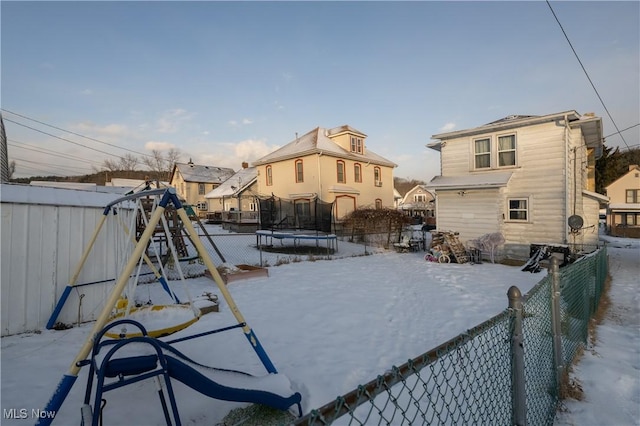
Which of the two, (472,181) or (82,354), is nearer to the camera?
(82,354)

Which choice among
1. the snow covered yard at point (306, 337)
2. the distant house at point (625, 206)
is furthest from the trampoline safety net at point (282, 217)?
the distant house at point (625, 206)

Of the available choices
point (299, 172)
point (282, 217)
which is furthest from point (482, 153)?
point (299, 172)

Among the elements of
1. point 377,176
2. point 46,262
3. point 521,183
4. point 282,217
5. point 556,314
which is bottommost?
point 556,314

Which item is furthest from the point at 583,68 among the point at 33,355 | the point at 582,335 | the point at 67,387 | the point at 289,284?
the point at 33,355

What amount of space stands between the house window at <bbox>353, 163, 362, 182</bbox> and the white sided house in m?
22.7

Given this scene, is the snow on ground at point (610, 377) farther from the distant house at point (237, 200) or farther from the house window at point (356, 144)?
the distant house at point (237, 200)

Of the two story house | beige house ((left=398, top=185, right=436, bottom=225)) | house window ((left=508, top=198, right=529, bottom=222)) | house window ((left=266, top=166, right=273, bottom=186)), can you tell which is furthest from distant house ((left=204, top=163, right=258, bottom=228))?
house window ((left=508, top=198, right=529, bottom=222))

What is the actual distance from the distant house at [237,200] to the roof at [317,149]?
451 centimetres

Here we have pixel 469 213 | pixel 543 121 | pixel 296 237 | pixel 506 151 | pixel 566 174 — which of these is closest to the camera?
pixel 566 174

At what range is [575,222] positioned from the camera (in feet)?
40.4

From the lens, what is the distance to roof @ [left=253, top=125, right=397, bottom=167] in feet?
82.1

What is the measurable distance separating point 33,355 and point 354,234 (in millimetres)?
16280

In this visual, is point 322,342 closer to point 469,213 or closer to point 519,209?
point 469,213

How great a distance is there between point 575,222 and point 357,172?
56.6 ft
